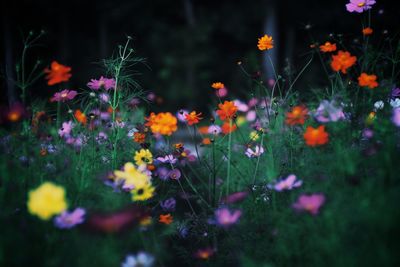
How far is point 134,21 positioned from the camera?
12742mm

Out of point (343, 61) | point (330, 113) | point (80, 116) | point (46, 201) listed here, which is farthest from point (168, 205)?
point (343, 61)

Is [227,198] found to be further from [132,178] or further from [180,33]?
[180,33]

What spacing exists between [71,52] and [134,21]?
2175 mm

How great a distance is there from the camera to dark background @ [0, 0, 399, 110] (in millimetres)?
10729

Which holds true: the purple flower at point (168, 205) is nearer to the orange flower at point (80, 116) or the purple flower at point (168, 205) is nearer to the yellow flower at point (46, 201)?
the orange flower at point (80, 116)

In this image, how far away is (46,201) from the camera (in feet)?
5.45

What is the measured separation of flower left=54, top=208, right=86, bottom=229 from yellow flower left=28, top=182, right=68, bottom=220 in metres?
0.09

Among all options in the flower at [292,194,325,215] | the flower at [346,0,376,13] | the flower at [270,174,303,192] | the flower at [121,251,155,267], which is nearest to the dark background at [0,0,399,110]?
the flower at [346,0,376,13]

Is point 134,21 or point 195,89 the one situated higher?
point 134,21

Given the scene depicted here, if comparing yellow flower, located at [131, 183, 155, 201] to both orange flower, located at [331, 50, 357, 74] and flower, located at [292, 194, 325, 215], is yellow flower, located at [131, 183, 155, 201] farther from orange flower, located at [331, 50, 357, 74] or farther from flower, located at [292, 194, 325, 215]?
orange flower, located at [331, 50, 357, 74]

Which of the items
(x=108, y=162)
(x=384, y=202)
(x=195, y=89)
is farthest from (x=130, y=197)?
(x=195, y=89)

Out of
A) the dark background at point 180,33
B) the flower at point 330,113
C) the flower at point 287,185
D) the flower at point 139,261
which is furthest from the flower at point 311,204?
the dark background at point 180,33

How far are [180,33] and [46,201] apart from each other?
36.0 feet

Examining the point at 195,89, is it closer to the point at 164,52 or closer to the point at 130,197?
the point at 164,52
